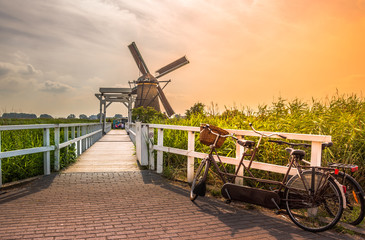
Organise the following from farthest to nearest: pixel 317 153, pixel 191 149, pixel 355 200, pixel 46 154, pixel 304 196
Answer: pixel 46 154, pixel 191 149, pixel 317 153, pixel 304 196, pixel 355 200

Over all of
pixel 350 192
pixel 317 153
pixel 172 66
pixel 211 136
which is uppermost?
pixel 172 66

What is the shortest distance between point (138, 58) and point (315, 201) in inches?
1792

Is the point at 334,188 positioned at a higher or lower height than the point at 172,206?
higher

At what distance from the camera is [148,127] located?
8750 mm

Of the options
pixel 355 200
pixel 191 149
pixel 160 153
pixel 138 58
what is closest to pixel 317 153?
pixel 355 200

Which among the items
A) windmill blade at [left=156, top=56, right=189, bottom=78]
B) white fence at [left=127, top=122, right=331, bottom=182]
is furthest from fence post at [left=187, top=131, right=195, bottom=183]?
windmill blade at [left=156, top=56, right=189, bottom=78]

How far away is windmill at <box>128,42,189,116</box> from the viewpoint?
143ft

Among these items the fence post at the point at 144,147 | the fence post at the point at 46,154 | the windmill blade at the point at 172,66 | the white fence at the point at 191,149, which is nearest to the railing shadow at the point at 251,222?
the white fence at the point at 191,149

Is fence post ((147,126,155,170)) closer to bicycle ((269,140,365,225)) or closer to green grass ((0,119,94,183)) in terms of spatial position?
green grass ((0,119,94,183))

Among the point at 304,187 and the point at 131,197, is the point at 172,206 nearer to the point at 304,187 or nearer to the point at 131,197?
the point at 131,197

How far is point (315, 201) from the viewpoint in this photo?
4344mm

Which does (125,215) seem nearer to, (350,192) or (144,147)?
(350,192)

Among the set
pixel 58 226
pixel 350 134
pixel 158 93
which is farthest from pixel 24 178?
pixel 158 93

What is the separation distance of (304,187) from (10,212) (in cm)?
460
